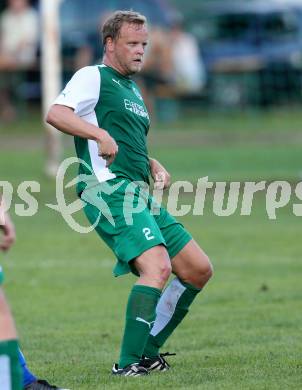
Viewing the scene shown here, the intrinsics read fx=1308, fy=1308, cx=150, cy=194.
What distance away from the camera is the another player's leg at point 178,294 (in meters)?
7.90

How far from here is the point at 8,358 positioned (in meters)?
5.91

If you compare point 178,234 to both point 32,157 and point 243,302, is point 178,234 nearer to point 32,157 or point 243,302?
A: point 243,302

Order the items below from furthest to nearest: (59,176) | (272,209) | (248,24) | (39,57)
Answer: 1. (248,24)
2. (39,57)
3. (59,176)
4. (272,209)

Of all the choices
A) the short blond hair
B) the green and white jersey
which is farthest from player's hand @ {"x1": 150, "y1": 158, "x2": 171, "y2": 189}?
the short blond hair

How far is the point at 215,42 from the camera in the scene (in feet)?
105

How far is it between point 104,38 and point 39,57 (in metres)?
20.9

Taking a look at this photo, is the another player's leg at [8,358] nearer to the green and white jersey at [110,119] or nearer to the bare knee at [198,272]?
the green and white jersey at [110,119]

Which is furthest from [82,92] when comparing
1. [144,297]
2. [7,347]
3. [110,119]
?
[7,347]

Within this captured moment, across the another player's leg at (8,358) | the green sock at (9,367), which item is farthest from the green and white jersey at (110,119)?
the green sock at (9,367)

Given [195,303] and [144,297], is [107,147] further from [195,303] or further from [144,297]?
[195,303]

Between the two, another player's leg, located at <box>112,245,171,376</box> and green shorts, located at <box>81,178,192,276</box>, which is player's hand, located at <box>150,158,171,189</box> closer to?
green shorts, located at <box>81,178,192,276</box>

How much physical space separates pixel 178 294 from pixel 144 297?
1.96 feet

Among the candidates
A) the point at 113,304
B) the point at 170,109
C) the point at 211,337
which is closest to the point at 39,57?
the point at 170,109

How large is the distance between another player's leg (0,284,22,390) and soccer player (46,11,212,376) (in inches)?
58.2
